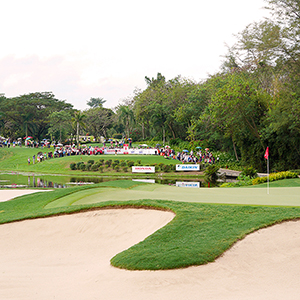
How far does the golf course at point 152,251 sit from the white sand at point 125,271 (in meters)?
0.02

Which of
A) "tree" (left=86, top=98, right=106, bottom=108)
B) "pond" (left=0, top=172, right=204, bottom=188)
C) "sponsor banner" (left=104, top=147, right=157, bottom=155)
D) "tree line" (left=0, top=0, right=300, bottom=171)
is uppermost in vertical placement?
"tree" (left=86, top=98, right=106, bottom=108)

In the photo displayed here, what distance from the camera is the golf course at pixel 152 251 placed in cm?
530

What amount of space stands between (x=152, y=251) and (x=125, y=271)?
79 centimetres

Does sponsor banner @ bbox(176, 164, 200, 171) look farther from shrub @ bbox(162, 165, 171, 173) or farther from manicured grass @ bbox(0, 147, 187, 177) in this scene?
manicured grass @ bbox(0, 147, 187, 177)

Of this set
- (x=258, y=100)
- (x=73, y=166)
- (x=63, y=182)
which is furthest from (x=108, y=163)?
(x=258, y=100)

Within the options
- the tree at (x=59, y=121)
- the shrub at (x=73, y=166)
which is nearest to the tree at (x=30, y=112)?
the tree at (x=59, y=121)

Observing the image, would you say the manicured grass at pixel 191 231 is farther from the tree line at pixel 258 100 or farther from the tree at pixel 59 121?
the tree at pixel 59 121

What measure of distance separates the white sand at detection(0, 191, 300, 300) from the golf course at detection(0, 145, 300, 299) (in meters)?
0.02

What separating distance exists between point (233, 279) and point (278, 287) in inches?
27.1

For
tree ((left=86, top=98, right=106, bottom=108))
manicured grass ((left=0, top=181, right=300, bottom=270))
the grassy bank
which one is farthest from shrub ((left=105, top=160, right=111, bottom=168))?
tree ((left=86, top=98, right=106, bottom=108))

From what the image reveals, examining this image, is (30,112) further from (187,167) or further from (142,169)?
(187,167)

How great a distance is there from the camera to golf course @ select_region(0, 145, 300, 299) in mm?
5301

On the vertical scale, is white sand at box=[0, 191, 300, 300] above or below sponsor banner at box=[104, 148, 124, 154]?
below

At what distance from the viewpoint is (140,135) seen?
278ft
